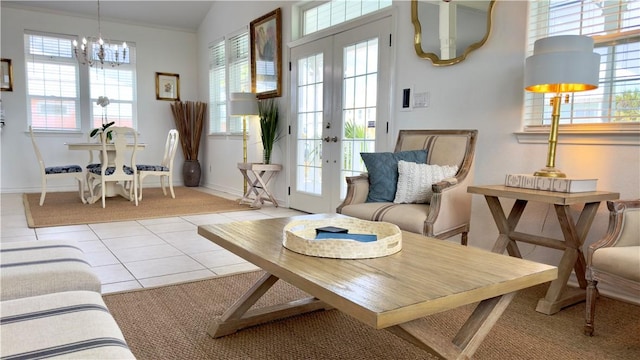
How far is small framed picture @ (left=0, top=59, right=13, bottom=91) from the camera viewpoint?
6512 millimetres

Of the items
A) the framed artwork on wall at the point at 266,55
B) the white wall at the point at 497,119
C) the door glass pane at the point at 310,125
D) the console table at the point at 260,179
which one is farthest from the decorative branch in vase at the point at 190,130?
the white wall at the point at 497,119

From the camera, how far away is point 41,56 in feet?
22.3

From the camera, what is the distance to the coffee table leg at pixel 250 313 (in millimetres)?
1909

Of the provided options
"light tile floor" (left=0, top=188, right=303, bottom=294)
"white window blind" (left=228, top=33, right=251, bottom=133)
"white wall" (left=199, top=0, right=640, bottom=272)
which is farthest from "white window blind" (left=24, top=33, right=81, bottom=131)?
"white wall" (left=199, top=0, right=640, bottom=272)

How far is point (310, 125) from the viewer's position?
5.02m

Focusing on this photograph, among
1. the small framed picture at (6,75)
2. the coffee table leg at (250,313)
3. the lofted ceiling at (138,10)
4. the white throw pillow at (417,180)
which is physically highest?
the lofted ceiling at (138,10)

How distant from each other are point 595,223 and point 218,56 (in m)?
6.19

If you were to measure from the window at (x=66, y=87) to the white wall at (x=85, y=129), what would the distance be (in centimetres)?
12

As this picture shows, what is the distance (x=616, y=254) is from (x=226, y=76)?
6187 mm

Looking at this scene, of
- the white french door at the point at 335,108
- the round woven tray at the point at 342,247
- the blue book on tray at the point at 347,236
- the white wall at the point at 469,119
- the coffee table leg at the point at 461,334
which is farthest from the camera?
the white french door at the point at 335,108

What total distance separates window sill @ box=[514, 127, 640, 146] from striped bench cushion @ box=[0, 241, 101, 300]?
255 cm

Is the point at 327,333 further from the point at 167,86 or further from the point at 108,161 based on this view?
the point at 167,86

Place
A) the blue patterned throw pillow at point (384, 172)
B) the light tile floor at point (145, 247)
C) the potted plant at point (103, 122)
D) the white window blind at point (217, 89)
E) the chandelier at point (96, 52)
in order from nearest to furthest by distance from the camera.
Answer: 1. the light tile floor at point (145, 247)
2. the blue patterned throw pillow at point (384, 172)
3. the potted plant at point (103, 122)
4. the chandelier at point (96, 52)
5. the white window blind at point (217, 89)

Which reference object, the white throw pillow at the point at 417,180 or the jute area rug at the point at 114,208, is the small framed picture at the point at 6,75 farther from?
the white throw pillow at the point at 417,180
